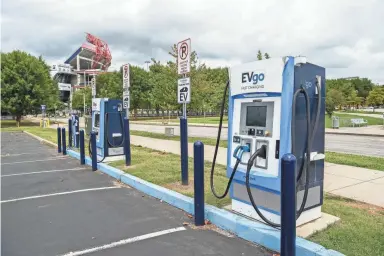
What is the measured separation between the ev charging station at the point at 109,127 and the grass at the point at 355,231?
6225 millimetres

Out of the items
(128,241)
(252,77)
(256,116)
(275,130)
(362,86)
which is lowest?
(128,241)

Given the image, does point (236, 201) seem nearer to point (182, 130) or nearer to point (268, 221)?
point (268, 221)

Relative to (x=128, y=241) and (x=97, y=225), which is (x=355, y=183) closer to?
(x=128, y=241)

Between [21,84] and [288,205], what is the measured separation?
40.8 m

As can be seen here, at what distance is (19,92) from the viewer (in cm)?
3838

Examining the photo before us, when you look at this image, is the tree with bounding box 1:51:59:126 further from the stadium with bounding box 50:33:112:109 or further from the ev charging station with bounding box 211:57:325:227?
the stadium with bounding box 50:33:112:109

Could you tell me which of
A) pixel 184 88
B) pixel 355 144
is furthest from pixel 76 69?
pixel 184 88

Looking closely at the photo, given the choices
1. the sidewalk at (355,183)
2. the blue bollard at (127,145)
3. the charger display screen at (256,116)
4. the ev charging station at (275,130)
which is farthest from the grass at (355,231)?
the blue bollard at (127,145)

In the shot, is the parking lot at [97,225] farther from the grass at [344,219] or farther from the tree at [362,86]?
the tree at [362,86]

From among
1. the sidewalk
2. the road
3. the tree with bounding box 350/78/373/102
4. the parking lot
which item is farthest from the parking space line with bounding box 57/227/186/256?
the tree with bounding box 350/78/373/102

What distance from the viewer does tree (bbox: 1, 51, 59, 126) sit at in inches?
1478

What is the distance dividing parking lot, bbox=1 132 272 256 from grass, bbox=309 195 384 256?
0.73 meters

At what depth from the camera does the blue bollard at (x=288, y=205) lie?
297 cm

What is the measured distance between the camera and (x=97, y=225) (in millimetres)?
4730
